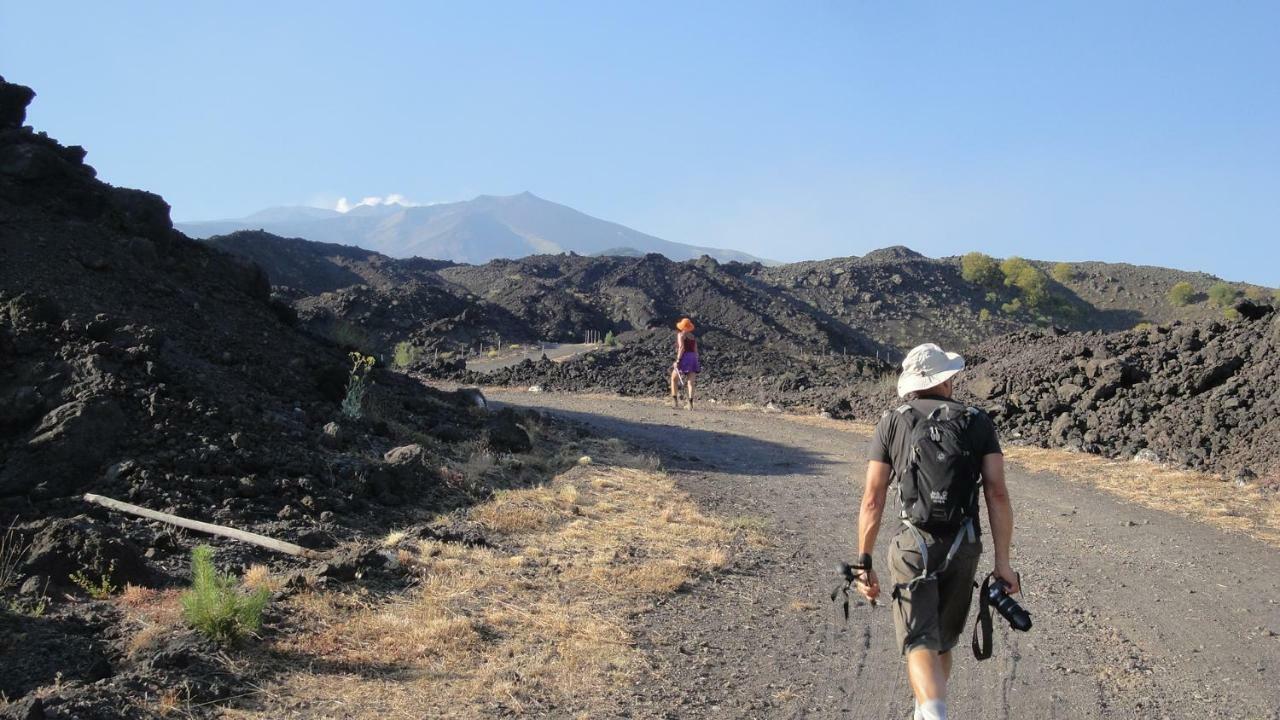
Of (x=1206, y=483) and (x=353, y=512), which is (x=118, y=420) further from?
(x=1206, y=483)

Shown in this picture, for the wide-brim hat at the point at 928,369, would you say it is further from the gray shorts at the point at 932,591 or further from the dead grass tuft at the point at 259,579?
the dead grass tuft at the point at 259,579

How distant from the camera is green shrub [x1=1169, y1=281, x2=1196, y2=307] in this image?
174ft

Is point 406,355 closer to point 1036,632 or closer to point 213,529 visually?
point 213,529

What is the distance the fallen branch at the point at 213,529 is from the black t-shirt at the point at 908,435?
397cm

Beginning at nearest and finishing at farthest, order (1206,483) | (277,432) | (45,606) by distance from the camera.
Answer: (45,606)
(277,432)
(1206,483)

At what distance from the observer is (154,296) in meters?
10.4

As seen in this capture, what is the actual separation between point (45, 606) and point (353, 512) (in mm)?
2783

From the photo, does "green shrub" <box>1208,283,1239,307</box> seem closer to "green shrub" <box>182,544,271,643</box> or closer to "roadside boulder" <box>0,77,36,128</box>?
"roadside boulder" <box>0,77,36,128</box>

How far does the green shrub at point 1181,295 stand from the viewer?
174 ft

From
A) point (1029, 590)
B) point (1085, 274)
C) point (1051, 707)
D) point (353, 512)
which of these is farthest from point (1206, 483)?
point (1085, 274)

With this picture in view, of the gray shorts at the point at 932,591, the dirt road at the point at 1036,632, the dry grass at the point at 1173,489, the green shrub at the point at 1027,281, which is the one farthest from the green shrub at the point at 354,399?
the green shrub at the point at 1027,281

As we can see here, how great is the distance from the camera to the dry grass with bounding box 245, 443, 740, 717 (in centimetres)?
191

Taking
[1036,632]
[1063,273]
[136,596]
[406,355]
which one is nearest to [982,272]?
[1063,273]

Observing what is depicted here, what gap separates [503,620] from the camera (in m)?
5.27
